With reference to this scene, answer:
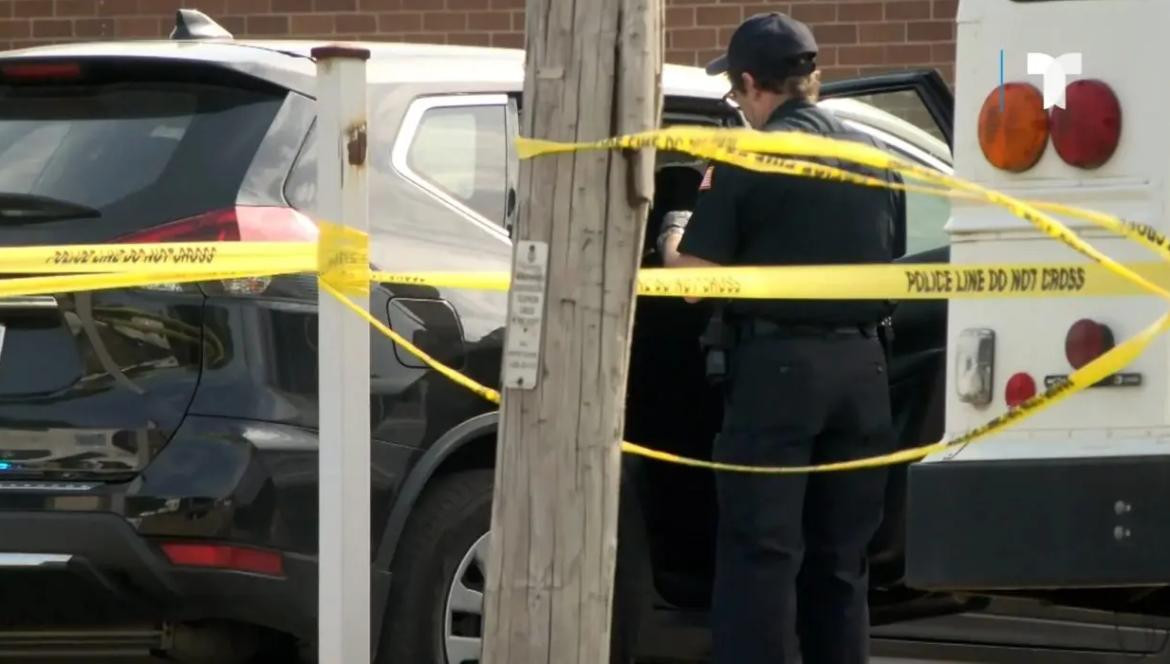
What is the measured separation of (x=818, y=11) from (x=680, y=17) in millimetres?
691

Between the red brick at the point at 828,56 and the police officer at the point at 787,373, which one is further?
the red brick at the point at 828,56

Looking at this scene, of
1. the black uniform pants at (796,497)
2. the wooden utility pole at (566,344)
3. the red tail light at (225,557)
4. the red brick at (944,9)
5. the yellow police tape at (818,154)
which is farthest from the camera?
the red brick at (944,9)

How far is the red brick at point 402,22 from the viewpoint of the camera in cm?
1059

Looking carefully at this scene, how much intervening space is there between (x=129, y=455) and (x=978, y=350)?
189 cm

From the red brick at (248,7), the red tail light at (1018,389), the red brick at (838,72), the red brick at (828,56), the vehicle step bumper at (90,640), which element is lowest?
the vehicle step bumper at (90,640)

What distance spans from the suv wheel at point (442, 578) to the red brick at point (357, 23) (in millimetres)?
5810

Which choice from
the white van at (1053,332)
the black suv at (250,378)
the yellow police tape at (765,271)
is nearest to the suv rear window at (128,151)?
the black suv at (250,378)

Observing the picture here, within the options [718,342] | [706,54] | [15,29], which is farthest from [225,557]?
[15,29]

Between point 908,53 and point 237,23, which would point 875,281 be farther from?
point 237,23

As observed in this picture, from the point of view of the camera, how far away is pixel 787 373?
4.96 m

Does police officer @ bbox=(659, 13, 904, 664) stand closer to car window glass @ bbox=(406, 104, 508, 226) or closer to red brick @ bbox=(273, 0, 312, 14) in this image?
car window glass @ bbox=(406, 104, 508, 226)

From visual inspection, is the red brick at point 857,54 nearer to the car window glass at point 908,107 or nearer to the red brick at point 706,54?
the red brick at point 706,54

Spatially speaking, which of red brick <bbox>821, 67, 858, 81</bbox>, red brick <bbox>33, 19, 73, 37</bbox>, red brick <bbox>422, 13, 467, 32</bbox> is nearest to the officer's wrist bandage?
red brick <bbox>821, 67, 858, 81</bbox>

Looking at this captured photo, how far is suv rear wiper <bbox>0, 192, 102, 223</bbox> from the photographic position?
4.86 m
